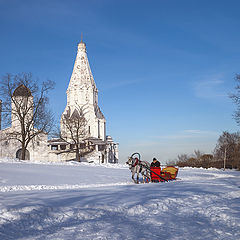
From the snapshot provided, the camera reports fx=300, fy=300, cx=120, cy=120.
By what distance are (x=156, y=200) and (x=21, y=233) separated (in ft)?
13.0

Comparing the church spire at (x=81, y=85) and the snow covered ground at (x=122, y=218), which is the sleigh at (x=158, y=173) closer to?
the snow covered ground at (x=122, y=218)

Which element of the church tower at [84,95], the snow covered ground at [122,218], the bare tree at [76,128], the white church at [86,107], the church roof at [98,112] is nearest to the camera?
the snow covered ground at [122,218]

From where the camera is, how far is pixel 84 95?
66.9m

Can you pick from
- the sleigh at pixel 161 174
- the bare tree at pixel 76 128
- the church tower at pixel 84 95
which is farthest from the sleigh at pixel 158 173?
the church tower at pixel 84 95

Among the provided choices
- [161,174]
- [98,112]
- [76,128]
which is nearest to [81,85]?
[98,112]

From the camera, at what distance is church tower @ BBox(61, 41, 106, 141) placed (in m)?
66.9

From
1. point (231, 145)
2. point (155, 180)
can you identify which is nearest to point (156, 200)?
point (155, 180)

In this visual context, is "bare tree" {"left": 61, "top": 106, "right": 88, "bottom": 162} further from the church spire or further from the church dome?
the church dome

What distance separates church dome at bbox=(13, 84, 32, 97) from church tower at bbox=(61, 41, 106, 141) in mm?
28250

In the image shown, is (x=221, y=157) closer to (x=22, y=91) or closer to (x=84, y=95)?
(x=84, y=95)

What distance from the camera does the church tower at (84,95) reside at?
6694cm

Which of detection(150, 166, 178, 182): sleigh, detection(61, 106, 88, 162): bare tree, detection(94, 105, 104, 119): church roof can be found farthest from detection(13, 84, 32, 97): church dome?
detection(94, 105, 104, 119): church roof

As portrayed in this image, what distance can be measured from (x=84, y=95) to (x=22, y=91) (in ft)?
98.9

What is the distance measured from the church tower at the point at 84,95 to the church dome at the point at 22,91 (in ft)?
92.7
